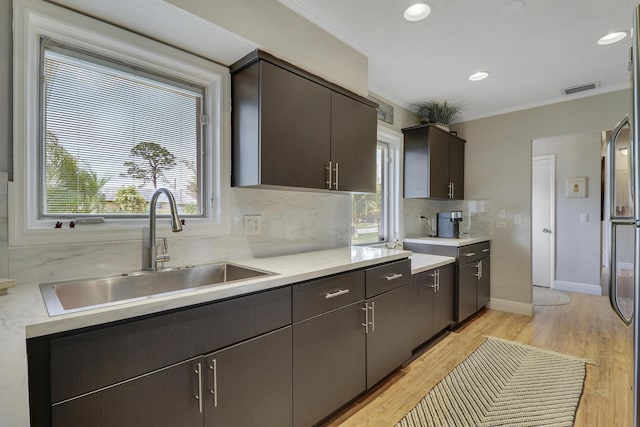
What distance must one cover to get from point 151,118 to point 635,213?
212 centimetres

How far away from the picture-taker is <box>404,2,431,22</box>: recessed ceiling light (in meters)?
1.88

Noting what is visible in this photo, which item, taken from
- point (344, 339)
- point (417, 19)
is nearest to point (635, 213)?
point (344, 339)

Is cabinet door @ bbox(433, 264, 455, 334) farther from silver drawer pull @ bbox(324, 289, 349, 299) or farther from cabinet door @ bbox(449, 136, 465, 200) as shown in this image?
silver drawer pull @ bbox(324, 289, 349, 299)

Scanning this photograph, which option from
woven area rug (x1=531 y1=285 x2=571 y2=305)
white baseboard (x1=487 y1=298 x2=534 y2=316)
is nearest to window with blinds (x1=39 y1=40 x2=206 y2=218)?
white baseboard (x1=487 y1=298 x2=534 y2=316)

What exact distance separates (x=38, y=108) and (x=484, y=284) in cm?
419

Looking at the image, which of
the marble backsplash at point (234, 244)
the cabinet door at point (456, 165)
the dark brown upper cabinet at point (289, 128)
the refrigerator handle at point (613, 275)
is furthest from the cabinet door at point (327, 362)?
the cabinet door at point (456, 165)

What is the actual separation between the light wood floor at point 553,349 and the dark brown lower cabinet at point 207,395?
621 mm

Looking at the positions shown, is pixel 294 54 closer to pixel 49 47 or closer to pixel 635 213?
pixel 49 47

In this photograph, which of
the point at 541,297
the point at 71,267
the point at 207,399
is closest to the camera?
the point at 207,399

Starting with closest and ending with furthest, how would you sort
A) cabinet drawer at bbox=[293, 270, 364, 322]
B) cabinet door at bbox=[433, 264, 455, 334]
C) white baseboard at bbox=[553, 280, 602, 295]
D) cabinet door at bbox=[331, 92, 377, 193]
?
cabinet drawer at bbox=[293, 270, 364, 322] → cabinet door at bbox=[331, 92, 377, 193] → cabinet door at bbox=[433, 264, 455, 334] → white baseboard at bbox=[553, 280, 602, 295]

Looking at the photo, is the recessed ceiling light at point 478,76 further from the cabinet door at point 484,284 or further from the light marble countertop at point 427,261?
the cabinet door at point 484,284

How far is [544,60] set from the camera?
8.45ft

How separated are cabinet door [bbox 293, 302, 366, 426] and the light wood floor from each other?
20 cm

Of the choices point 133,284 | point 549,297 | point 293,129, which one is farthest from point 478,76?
point 549,297
